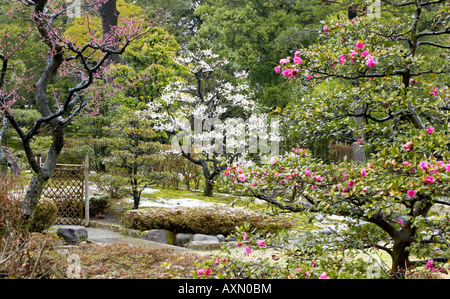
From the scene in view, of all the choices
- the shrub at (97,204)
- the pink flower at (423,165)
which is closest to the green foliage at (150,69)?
the shrub at (97,204)

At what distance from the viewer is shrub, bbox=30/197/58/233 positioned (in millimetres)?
6368

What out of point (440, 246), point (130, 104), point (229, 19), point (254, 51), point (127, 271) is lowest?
point (127, 271)

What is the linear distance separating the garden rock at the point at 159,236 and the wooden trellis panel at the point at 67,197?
6.66ft

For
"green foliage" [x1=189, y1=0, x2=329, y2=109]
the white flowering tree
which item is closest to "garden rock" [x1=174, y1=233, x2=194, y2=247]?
the white flowering tree

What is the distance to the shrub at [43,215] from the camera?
6.37m

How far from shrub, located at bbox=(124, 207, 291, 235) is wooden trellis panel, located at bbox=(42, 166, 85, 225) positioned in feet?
5.25

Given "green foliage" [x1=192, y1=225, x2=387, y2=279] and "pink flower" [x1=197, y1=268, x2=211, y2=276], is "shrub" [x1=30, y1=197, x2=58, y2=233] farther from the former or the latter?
"pink flower" [x1=197, y1=268, x2=211, y2=276]

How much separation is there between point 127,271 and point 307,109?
2766 millimetres

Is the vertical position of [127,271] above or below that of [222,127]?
below

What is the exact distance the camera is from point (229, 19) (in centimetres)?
1900

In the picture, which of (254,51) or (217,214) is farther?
(254,51)
